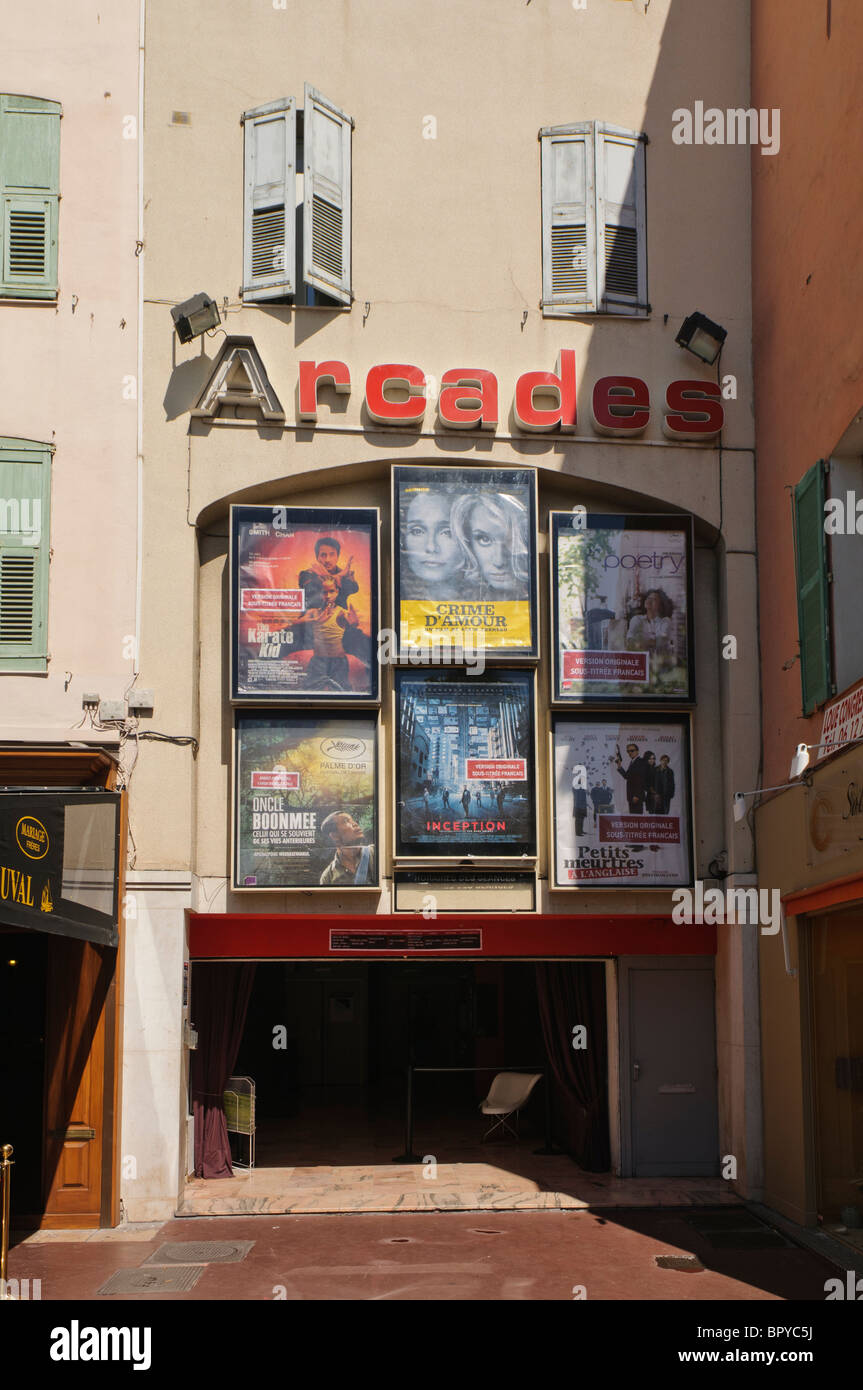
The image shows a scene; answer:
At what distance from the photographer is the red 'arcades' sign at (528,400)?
1480 cm

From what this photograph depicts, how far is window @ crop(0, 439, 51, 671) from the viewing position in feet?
45.9

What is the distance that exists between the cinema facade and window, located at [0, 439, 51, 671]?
3.59ft

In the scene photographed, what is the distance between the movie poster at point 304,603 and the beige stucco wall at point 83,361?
118 cm

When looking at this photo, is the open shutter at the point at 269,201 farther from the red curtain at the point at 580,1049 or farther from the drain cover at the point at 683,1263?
the drain cover at the point at 683,1263

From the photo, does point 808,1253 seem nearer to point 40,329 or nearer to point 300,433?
point 300,433

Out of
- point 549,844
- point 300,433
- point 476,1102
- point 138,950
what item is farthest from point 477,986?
point 300,433

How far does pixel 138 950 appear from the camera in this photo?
45.5 ft

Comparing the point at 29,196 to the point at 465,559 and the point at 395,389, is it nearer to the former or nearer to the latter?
the point at 395,389

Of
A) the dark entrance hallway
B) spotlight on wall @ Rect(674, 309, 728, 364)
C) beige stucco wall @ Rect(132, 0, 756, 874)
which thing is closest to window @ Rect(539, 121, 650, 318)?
beige stucco wall @ Rect(132, 0, 756, 874)

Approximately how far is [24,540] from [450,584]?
4401 millimetres

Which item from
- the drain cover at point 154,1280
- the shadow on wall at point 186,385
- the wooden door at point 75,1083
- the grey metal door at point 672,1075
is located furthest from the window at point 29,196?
the grey metal door at point 672,1075

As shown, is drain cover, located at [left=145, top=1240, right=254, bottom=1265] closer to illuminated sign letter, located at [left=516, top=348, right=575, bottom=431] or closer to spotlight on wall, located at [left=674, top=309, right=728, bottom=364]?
illuminated sign letter, located at [left=516, top=348, right=575, bottom=431]

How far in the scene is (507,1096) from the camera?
1759cm

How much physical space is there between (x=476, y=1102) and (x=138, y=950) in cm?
844
